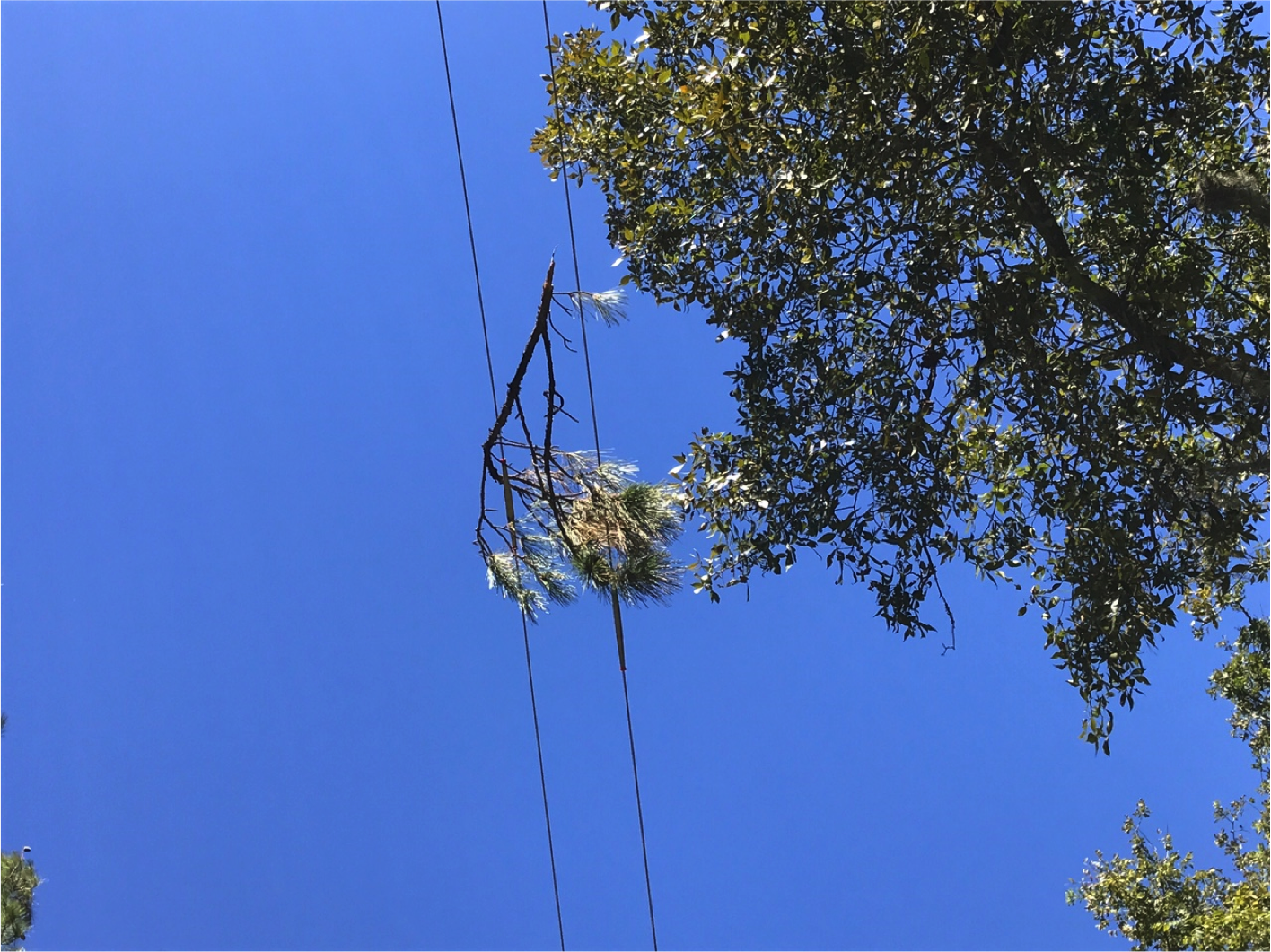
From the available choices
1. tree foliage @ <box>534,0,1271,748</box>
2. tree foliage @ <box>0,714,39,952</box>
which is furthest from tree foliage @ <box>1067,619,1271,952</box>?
tree foliage @ <box>0,714,39,952</box>

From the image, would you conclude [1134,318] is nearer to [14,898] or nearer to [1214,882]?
[1214,882]

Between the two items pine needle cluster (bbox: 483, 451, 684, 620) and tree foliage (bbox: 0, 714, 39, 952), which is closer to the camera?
pine needle cluster (bbox: 483, 451, 684, 620)

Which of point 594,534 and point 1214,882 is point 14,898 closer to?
point 594,534

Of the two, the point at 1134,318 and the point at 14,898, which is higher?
the point at 1134,318

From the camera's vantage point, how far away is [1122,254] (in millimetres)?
5449

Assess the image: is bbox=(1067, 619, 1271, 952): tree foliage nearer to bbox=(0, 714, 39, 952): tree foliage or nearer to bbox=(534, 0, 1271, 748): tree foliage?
bbox=(534, 0, 1271, 748): tree foliage

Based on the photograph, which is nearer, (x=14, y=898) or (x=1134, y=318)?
(x=1134, y=318)

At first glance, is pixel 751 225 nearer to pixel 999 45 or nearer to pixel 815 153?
pixel 815 153

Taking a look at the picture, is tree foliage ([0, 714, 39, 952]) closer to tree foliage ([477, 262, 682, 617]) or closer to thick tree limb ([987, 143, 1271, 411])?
tree foliage ([477, 262, 682, 617])

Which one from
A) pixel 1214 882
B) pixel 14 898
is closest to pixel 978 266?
pixel 1214 882

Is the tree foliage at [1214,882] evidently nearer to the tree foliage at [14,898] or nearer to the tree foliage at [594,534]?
the tree foliage at [594,534]

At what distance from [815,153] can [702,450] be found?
5.98ft

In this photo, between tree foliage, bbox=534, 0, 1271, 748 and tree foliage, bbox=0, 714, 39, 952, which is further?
tree foliage, bbox=0, 714, 39, 952

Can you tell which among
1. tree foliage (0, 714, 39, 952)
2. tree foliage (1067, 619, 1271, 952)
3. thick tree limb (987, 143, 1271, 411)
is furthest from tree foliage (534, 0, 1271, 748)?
tree foliage (0, 714, 39, 952)
